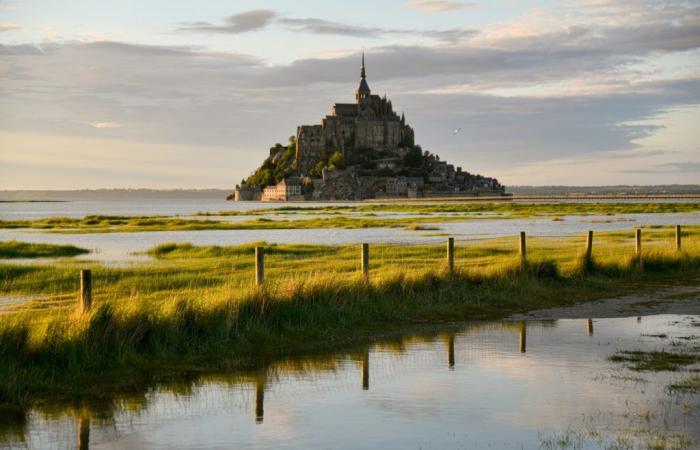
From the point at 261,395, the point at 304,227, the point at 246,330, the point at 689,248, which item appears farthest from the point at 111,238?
the point at 261,395

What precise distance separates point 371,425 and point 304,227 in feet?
198

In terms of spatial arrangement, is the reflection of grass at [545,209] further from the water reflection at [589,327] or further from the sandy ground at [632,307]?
the water reflection at [589,327]

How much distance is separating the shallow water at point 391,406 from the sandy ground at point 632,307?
4.09m

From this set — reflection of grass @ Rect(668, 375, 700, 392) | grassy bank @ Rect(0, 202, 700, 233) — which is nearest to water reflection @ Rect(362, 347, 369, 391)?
reflection of grass @ Rect(668, 375, 700, 392)

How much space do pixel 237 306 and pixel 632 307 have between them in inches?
394

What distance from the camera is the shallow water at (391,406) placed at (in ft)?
29.8

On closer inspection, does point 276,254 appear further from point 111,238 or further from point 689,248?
point 111,238

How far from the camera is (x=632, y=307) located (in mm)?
19812

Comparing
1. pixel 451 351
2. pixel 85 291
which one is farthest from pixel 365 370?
pixel 85 291

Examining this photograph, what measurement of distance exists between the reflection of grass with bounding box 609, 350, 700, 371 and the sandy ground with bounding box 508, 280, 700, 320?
14.5ft

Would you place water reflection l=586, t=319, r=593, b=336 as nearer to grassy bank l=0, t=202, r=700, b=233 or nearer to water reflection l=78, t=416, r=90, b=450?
water reflection l=78, t=416, r=90, b=450

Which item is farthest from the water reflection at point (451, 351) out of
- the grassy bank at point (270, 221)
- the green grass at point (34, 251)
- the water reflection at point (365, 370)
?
the grassy bank at point (270, 221)

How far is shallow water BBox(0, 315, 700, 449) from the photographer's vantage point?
29.8 ft

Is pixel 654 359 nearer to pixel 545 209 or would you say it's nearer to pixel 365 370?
pixel 365 370
